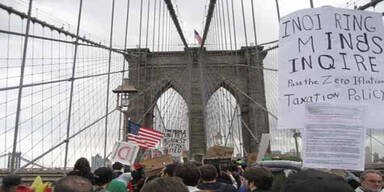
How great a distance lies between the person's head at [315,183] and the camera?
0.73 meters

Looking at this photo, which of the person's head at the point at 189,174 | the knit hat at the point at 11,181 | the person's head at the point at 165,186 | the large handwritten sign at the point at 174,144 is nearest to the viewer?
the person's head at the point at 165,186

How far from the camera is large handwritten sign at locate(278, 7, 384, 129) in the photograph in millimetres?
1766

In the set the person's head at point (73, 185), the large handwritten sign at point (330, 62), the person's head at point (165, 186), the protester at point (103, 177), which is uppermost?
the large handwritten sign at point (330, 62)

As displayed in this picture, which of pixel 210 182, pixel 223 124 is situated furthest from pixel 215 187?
pixel 223 124

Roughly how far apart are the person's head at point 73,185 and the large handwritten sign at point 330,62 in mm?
1044

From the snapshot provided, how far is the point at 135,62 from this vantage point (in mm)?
17844

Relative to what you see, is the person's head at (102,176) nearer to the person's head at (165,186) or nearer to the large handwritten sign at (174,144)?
the person's head at (165,186)

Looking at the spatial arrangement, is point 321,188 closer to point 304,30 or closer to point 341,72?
point 341,72

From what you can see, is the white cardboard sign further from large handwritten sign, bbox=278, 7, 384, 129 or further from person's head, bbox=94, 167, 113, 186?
person's head, bbox=94, 167, 113, 186

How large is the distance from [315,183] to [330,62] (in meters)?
1.25

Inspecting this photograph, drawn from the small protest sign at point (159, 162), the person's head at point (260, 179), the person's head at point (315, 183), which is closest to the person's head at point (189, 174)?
the person's head at point (260, 179)

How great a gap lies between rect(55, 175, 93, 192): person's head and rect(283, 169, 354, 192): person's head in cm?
79

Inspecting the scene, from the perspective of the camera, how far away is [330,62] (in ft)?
5.98

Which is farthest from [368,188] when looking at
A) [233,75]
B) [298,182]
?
[233,75]
